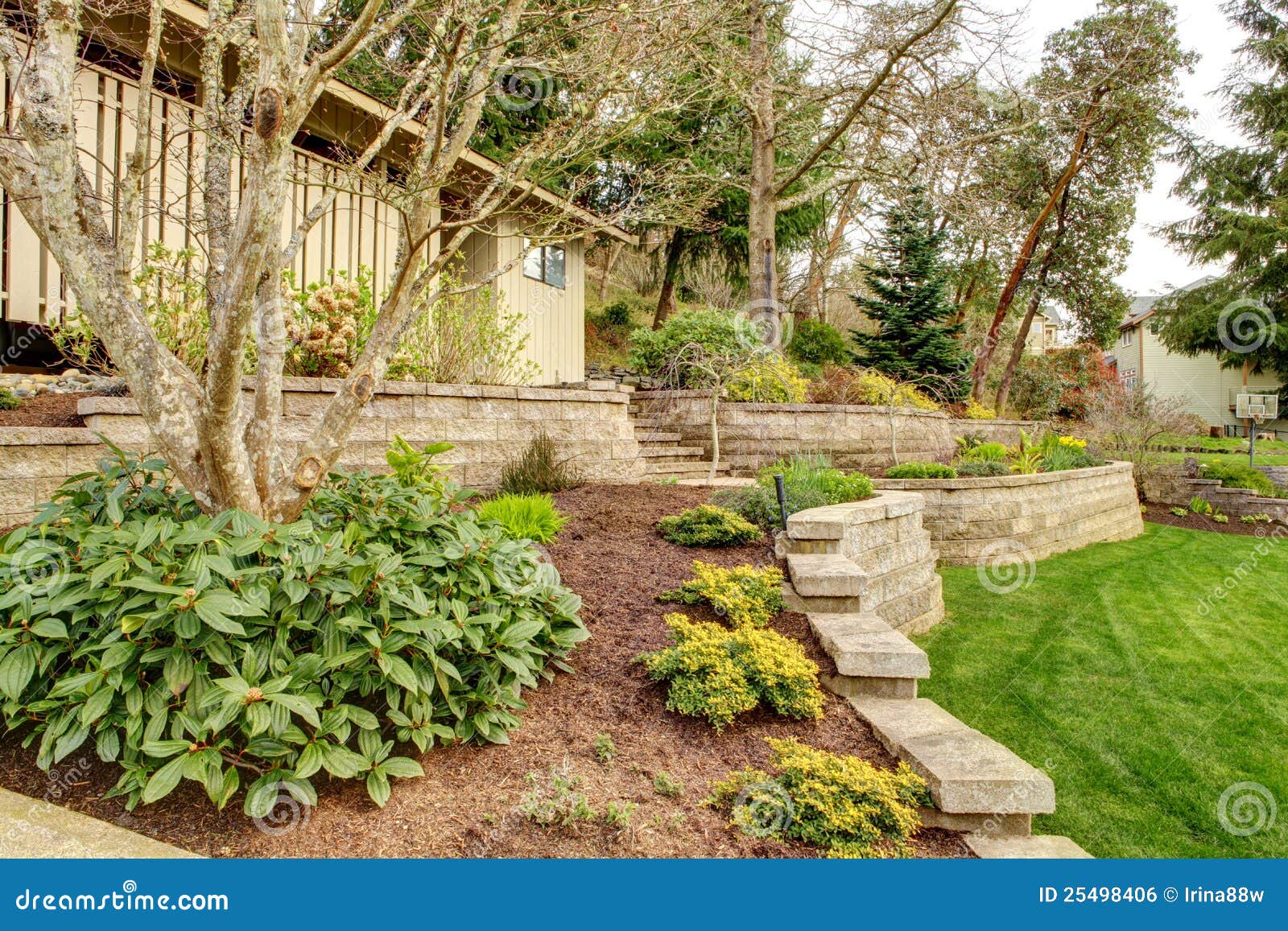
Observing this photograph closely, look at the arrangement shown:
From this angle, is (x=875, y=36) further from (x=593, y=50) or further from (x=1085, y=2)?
(x=1085, y=2)

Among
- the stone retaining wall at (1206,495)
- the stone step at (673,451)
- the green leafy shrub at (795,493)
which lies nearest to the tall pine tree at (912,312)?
the stone retaining wall at (1206,495)

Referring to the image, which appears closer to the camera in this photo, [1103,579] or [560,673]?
[560,673]

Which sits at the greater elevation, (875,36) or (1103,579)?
(875,36)

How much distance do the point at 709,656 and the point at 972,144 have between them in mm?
11069

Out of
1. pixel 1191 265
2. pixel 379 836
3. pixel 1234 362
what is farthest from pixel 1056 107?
pixel 379 836

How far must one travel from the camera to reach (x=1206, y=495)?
36.5 ft

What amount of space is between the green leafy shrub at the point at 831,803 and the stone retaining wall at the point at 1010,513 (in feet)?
15.6

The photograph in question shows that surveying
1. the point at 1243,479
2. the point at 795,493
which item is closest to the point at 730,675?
the point at 795,493

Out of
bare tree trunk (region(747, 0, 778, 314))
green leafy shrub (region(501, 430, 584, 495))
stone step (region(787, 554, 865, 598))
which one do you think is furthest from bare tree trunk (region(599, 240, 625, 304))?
stone step (region(787, 554, 865, 598))

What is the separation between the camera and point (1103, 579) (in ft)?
21.6

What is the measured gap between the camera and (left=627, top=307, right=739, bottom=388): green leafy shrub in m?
8.89

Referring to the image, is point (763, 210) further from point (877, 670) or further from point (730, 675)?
point (730, 675)

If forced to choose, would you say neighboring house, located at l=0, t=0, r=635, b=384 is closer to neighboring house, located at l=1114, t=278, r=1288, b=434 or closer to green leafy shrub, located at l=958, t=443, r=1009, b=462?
green leafy shrub, located at l=958, t=443, r=1009, b=462

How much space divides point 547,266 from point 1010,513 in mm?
7417
